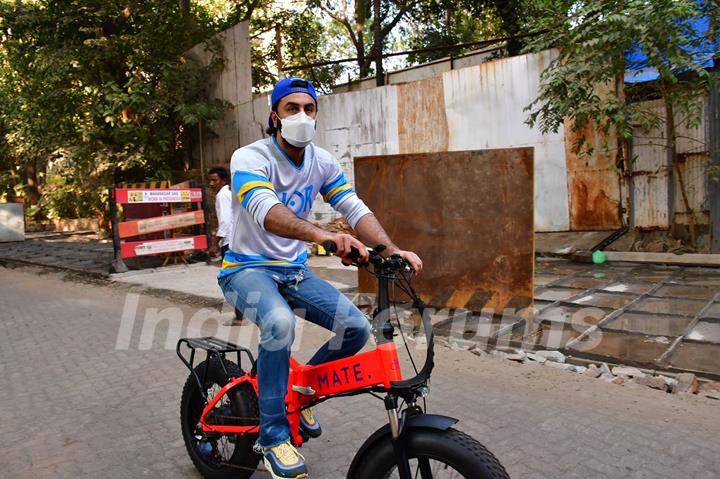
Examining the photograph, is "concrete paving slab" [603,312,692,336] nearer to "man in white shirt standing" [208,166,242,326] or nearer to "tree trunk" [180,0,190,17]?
"man in white shirt standing" [208,166,242,326]

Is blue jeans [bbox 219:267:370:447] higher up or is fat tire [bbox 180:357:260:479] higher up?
blue jeans [bbox 219:267:370:447]

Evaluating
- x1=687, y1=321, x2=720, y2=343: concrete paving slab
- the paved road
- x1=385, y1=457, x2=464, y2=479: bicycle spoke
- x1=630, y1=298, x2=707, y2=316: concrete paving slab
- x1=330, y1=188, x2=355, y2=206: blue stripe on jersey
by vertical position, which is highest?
x1=330, y1=188, x2=355, y2=206: blue stripe on jersey

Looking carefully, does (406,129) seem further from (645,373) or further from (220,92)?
(645,373)

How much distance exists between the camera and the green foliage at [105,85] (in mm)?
13039

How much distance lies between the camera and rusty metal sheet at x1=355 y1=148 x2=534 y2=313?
5684 millimetres

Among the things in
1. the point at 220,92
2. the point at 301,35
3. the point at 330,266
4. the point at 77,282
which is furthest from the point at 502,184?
the point at 301,35

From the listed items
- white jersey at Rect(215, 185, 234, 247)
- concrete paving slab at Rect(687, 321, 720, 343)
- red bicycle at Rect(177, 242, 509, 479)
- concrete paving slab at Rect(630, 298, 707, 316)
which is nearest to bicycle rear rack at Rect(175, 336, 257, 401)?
red bicycle at Rect(177, 242, 509, 479)

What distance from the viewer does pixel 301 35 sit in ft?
60.5

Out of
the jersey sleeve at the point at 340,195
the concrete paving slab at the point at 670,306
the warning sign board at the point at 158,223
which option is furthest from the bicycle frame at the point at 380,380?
the warning sign board at the point at 158,223

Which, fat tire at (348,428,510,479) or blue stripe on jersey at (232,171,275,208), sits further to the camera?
blue stripe on jersey at (232,171,275,208)

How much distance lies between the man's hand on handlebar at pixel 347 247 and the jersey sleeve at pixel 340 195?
681mm

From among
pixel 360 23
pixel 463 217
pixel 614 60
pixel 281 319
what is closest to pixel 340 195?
pixel 281 319

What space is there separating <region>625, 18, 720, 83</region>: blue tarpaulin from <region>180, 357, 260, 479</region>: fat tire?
7772mm

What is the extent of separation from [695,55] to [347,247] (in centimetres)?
839
